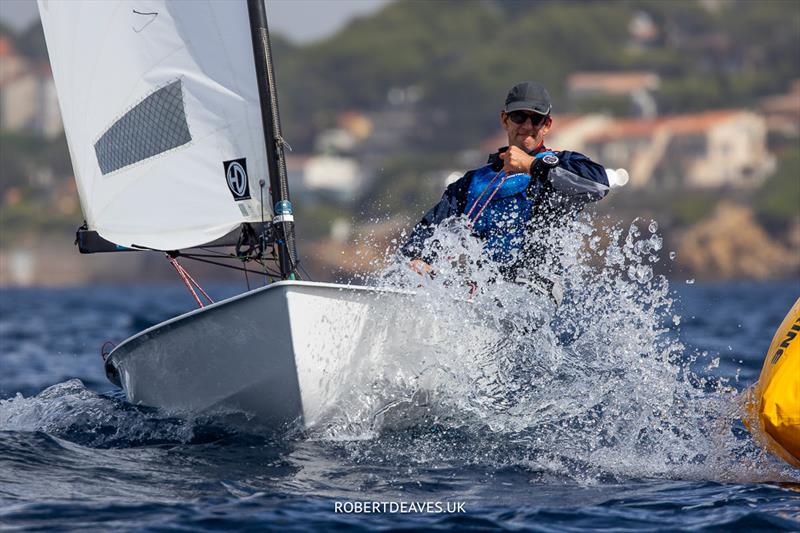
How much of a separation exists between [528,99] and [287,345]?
160 cm

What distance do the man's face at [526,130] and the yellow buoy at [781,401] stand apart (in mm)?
1505

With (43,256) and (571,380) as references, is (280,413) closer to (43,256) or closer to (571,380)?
(571,380)

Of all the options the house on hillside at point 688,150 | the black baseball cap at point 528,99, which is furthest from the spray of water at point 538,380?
the house on hillside at point 688,150

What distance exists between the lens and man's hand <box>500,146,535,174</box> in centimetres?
542

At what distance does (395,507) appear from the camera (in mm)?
4410

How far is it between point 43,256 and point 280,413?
63.3 m

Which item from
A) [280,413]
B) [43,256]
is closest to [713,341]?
[280,413]

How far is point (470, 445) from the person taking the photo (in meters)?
5.27

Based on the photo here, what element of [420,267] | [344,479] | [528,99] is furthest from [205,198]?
[344,479]

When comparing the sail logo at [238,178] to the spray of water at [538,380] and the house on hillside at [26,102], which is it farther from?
the house on hillside at [26,102]

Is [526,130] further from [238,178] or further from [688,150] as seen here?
[688,150]

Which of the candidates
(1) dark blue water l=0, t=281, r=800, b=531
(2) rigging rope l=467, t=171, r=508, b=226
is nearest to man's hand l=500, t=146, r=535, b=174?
(2) rigging rope l=467, t=171, r=508, b=226

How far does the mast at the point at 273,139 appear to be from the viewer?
5.63 metres

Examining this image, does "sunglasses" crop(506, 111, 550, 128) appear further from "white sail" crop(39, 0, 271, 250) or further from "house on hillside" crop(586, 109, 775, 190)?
"house on hillside" crop(586, 109, 775, 190)
